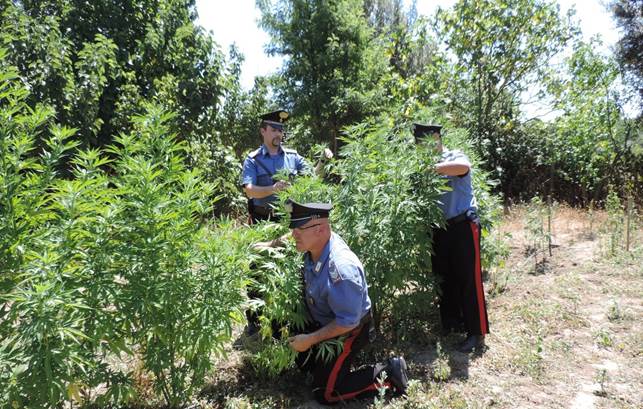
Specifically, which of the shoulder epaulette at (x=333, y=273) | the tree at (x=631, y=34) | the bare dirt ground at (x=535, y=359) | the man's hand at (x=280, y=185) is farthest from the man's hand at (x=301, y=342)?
the tree at (x=631, y=34)

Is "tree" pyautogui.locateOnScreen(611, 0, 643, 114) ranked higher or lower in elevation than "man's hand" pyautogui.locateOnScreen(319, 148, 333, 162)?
higher

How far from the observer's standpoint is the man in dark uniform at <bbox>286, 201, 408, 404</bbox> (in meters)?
2.93

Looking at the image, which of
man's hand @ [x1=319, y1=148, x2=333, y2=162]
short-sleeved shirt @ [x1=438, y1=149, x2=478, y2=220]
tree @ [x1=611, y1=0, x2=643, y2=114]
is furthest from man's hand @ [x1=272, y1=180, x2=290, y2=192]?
tree @ [x1=611, y1=0, x2=643, y2=114]

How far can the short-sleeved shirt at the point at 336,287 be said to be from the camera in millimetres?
2918

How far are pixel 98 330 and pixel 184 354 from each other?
594 mm

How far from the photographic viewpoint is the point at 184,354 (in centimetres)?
278

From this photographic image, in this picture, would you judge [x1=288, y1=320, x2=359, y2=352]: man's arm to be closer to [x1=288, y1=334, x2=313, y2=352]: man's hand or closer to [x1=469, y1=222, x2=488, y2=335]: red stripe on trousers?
[x1=288, y1=334, x2=313, y2=352]: man's hand

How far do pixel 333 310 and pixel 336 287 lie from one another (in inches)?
6.2

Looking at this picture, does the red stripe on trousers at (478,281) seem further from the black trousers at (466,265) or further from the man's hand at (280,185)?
the man's hand at (280,185)

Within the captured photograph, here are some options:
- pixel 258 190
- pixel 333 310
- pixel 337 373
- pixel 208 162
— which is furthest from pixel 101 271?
pixel 208 162

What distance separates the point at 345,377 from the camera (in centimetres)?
319

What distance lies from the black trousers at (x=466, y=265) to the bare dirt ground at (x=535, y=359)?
31 cm

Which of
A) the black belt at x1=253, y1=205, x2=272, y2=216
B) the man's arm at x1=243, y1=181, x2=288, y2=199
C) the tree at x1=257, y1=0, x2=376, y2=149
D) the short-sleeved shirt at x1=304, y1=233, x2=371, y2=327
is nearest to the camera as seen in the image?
the short-sleeved shirt at x1=304, y1=233, x2=371, y2=327

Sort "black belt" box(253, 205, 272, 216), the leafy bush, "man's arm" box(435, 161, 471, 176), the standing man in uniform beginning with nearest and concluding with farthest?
1. the leafy bush
2. "man's arm" box(435, 161, 471, 176)
3. the standing man in uniform
4. "black belt" box(253, 205, 272, 216)
